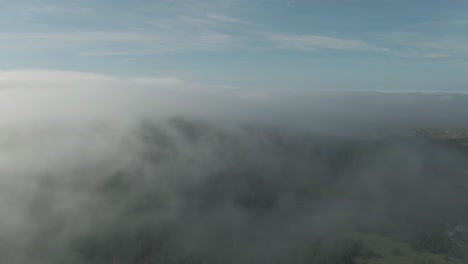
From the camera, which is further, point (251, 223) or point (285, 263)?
point (251, 223)

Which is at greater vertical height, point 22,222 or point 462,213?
point 462,213

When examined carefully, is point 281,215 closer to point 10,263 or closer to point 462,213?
point 462,213

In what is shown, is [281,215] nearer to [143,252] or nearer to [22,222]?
[143,252]

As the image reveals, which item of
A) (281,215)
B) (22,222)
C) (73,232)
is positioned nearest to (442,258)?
(281,215)

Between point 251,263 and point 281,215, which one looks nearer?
point 251,263

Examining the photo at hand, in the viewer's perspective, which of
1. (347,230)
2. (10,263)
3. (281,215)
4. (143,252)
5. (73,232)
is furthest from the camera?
(281,215)

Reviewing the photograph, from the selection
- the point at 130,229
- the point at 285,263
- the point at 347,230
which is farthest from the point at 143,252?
the point at 347,230

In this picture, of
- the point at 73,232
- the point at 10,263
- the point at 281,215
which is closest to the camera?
the point at 10,263

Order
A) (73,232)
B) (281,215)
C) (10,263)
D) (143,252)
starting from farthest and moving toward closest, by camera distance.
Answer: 1. (281,215)
2. (73,232)
3. (143,252)
4. (10,263)

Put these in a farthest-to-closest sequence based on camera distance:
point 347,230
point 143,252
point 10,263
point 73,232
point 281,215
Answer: point 281,215 < point 347,230 < point 73,232 < point 143,252 < point 10,263
